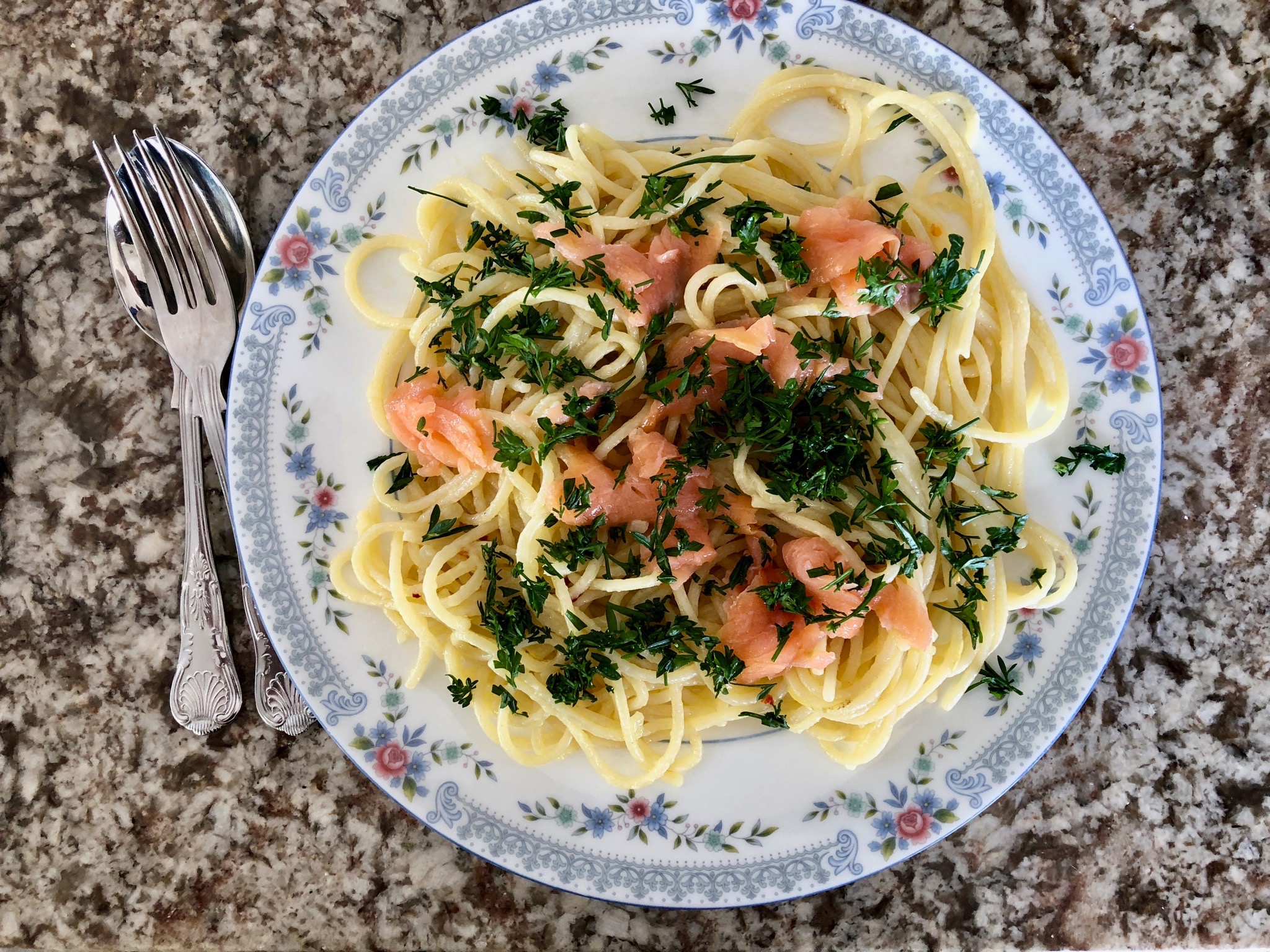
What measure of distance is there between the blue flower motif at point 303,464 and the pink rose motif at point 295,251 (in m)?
0.57

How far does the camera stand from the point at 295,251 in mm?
2713

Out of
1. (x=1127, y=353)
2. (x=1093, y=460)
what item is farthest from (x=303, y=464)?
(x=1127, y=353)

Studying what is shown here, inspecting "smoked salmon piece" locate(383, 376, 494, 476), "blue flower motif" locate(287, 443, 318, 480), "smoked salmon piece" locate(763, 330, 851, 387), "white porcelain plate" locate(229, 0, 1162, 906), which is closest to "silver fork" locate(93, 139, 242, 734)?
"white porcelain plate" locate(229, 0, 1162, 906)

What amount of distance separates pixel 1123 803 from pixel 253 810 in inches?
121

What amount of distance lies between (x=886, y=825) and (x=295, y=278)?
252 cm

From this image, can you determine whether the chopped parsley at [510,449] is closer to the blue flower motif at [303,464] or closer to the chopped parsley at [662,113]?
the blue flower motif at [303,464]

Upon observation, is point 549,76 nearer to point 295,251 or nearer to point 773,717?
point 295,251

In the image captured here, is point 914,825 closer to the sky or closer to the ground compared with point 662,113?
closer to the ground

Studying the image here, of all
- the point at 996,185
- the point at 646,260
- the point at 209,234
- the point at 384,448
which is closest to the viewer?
the point at 646,260

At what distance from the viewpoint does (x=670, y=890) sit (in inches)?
105

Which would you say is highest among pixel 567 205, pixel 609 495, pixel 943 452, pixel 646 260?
pixel 567 205

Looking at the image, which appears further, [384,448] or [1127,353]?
[384,448]

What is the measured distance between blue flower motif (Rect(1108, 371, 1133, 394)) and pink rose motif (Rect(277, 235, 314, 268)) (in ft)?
8.25

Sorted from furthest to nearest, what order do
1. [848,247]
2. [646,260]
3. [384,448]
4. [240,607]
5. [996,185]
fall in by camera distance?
[240,607] → [384,448] → [996,185] → [646,260] → [848,247]
